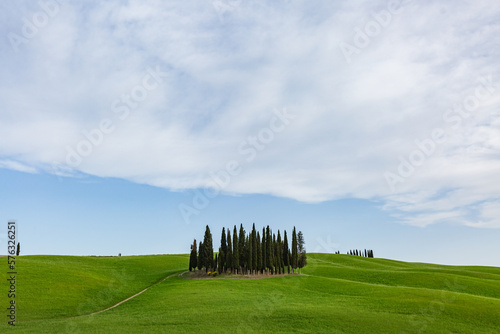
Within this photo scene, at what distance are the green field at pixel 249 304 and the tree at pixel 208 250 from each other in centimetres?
948

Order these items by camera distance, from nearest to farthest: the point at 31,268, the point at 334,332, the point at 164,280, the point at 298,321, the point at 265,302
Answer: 1. the point at 334,332
2. the point at 298,321
3. the point at 265,302
4. the point at 31,268
5. the point at 164,280

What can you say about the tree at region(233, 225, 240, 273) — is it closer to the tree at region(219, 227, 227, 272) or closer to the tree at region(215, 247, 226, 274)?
the tree at region(219, 227, 227, 272)

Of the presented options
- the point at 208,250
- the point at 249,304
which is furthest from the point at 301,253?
the point at 249,304

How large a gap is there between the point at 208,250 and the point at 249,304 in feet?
132

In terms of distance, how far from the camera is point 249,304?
5222 cm

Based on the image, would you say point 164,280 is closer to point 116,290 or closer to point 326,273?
→ point 116,290

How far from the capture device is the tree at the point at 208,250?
89625 mm

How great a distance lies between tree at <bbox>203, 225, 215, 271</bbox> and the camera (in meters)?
89.6

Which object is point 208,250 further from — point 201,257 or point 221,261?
point 221,261

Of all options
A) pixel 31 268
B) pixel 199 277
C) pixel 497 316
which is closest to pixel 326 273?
pixel 199 277

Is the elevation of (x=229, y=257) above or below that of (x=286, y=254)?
below

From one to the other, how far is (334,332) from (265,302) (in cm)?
1678

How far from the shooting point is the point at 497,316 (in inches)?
1823

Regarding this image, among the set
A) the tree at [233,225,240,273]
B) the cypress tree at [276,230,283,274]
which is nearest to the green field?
the cypress tree at [276,230,283,274]
